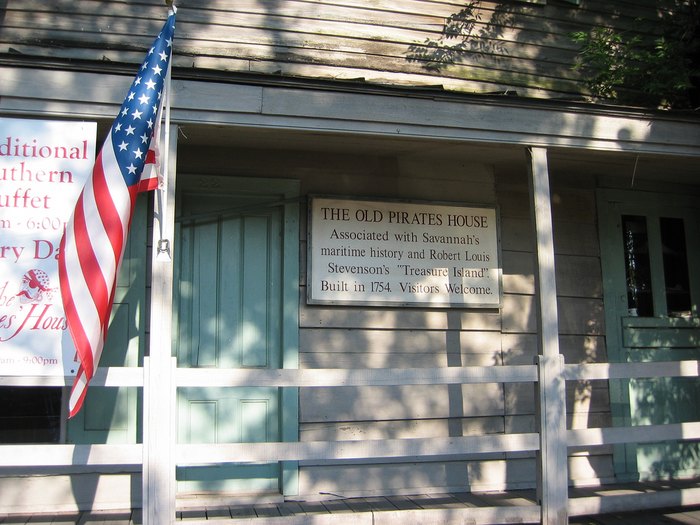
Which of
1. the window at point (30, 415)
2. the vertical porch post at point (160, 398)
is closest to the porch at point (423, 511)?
the vertical porch post at point (160, 398)

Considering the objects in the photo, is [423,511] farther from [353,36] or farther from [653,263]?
[353,36]

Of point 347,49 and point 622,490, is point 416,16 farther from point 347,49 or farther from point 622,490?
point 622,490

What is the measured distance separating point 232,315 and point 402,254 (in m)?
1.30

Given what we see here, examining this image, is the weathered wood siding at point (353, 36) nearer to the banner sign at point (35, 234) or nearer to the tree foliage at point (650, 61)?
the tree foliage at point (650, 61)

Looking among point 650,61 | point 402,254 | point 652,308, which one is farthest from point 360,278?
point 650,61

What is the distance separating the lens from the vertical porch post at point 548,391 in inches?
160

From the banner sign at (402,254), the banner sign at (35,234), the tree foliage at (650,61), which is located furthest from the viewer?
the tree foliage at (650,61)

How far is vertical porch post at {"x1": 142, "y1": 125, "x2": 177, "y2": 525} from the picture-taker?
3516mm

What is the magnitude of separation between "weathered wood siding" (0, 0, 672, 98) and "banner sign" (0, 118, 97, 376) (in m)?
1.07

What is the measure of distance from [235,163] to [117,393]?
1.75 metres

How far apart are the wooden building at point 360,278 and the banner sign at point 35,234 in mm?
119

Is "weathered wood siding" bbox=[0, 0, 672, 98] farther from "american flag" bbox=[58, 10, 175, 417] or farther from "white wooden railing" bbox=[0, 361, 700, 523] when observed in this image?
"white wooden railing" bbox=[0, 361, 700, 523]

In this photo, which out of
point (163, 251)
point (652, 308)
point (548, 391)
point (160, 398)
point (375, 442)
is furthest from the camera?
point (652, 308)

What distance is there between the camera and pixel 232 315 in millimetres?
4715
